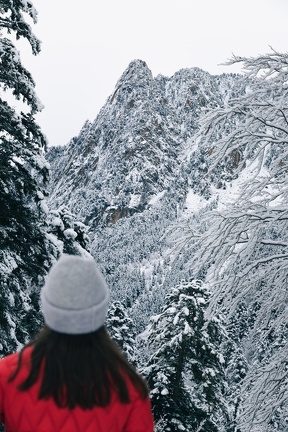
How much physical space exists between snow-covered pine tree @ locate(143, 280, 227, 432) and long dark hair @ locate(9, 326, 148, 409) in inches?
445

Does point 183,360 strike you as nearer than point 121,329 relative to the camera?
Yes

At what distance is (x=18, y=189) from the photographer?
6.91 metres

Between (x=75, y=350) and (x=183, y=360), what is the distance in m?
12.7

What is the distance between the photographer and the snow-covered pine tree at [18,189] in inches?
259

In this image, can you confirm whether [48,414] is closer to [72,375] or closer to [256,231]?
[72,375]

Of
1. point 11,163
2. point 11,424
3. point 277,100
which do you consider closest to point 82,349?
point 11,424

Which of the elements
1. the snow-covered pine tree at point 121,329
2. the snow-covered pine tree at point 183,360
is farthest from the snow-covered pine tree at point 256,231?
the snow-covered pine tree at point 121,329

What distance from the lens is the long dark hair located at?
173 centimetres

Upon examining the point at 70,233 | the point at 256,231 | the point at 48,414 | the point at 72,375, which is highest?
the point at 256,231

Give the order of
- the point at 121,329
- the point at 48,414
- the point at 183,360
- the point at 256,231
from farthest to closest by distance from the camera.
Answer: the point at 121,329, the point at 183,360, the point at 256,231, the point at 48,414

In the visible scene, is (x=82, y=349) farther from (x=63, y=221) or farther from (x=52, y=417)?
(x=63, y=221)

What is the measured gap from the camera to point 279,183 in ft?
18.6

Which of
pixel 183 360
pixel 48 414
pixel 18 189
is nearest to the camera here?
pixel 48 414

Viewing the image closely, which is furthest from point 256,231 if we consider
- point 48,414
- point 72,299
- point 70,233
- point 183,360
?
point 183,360
